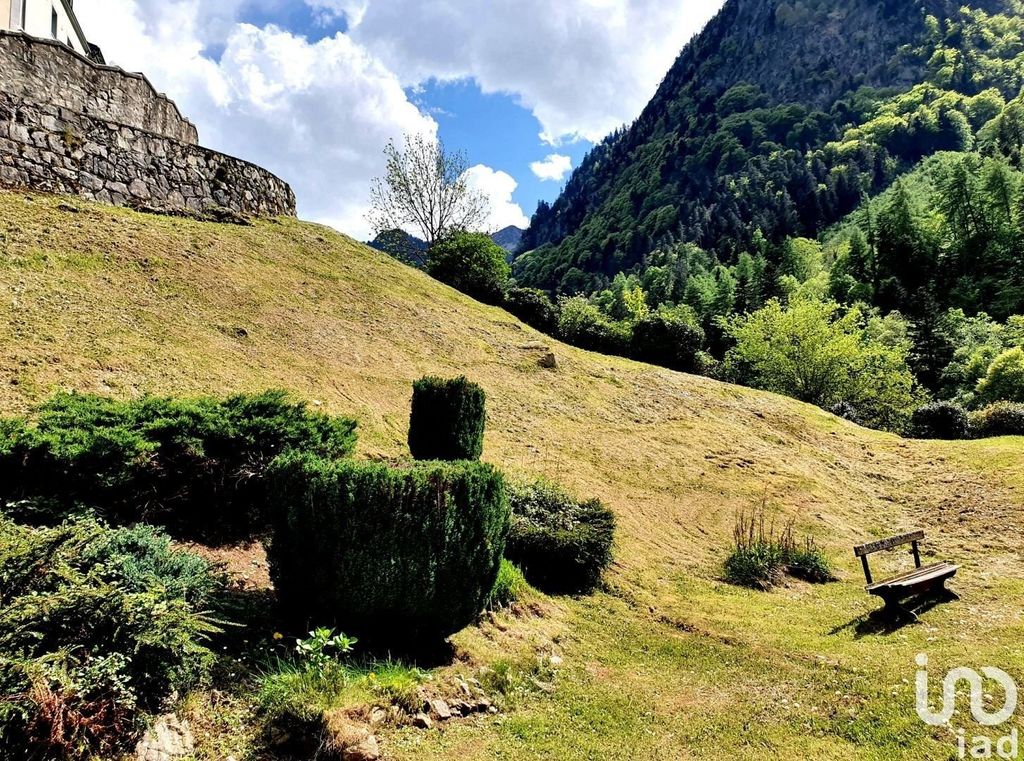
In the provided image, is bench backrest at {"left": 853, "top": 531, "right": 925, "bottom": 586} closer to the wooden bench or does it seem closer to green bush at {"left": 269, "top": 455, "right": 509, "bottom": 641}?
the wooden bench

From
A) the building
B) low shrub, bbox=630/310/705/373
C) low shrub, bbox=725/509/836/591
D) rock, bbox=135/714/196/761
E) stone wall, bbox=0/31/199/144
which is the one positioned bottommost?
rock, bbox=135/714/196/761

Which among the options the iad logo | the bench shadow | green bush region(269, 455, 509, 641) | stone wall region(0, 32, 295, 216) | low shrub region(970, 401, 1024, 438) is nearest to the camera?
the iad logo

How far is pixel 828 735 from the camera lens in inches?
184

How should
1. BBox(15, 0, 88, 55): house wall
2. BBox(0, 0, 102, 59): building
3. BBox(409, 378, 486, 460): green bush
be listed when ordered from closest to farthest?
BBox(409, 378, 486, 460): green bush → BBox(0, 0, 102, 59): building → BBox(15, 0, 88, 55): house wall

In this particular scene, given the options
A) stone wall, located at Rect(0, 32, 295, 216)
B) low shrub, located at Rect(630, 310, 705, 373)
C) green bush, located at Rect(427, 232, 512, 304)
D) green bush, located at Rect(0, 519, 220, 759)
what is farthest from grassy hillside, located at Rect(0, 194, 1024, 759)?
low shrub, located at Rect(630, 310, 705, 373)

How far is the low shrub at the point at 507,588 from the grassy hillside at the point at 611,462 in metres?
0.36

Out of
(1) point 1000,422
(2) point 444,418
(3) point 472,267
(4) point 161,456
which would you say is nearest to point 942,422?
(1) point 1000,422

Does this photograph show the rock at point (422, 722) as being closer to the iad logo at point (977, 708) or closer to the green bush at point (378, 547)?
the green bush at point (378, 547)

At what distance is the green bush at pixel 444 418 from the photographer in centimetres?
888

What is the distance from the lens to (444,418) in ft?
29.2

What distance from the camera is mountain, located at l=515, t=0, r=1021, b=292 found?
118875 mm

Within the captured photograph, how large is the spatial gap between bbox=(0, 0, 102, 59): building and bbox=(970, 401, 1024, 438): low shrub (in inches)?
1283

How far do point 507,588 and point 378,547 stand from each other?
2623mm

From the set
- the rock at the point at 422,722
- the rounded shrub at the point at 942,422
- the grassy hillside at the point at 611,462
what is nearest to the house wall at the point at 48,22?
the grassy hillside at the point at 611,462
